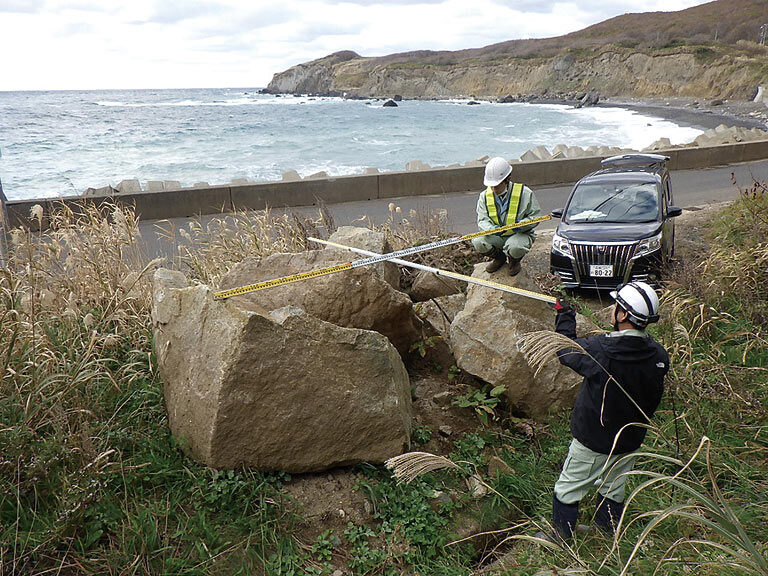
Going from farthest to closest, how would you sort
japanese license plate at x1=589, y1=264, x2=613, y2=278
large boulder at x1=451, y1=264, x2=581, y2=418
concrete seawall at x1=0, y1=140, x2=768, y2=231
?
concrete seawall at x1=0, y1=140, x2=768, y2=231 < japanese license plate at x1=589, y1=264, x2=613, y2=278 < large boulder at x1=451, y1=264, x2=581, y2=418

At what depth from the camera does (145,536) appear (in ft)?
10.7

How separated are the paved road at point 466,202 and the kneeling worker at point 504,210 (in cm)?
597

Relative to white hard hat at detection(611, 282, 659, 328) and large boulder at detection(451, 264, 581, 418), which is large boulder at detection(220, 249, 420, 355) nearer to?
large boulder at detection(451, 264, 581, 418)

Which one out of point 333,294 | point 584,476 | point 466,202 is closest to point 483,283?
point 333,294

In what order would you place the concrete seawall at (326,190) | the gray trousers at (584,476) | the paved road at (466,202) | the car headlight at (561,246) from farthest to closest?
the concrete seawall at (326,190)
the paved road at (466,202)
the car headlight at (561,246)
the gray trousers at (584,476)

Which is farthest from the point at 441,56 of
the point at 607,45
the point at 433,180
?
the point at 433,180

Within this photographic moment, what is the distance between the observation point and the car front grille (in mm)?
8227

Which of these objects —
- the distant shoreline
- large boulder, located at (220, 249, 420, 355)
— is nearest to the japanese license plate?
large boulder, located at (220, 249, 420, 355)

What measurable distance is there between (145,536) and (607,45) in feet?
361

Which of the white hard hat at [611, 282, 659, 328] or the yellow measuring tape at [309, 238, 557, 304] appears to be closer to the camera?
the white hard hat at [611, 282, 659, 328]

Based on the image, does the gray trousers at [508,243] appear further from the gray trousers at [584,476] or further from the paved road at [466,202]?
the paved road at [466,202]

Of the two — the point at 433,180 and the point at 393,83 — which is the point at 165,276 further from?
the point at 393,83

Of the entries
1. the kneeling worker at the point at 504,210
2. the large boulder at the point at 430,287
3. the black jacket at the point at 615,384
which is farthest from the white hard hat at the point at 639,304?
the large boulder at the point at 430,287

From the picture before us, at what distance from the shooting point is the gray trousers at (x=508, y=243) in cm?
557
